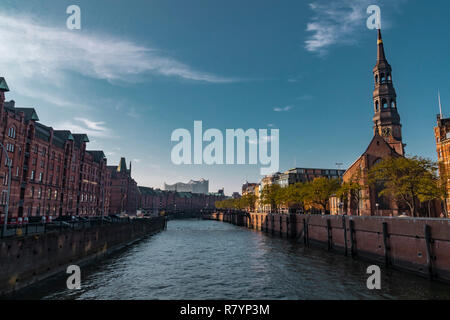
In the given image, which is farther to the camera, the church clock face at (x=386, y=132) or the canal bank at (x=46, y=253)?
the church clock face at (x=386, y=132)

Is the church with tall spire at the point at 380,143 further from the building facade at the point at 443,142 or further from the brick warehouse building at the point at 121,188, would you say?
the brick warehouse building at the point at 121,188

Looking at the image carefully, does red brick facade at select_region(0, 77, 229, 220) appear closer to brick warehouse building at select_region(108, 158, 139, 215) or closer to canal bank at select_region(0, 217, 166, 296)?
canal bank at select_region(0, 217, 166, 296)

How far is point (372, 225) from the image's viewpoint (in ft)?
113

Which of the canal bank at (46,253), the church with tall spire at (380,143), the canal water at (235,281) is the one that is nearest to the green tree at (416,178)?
the canal water at (235,281)

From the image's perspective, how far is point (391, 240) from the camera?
1209 inches

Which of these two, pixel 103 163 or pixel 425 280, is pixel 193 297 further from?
pixel 103 163

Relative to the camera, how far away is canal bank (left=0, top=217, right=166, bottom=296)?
21016 millimetres

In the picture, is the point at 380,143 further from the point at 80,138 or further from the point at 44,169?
the point at 80,138

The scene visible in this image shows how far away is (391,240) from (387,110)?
6498cm

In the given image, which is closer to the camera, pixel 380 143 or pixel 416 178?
pixel 416 178

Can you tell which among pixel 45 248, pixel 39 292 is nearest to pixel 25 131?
pixel 45 248

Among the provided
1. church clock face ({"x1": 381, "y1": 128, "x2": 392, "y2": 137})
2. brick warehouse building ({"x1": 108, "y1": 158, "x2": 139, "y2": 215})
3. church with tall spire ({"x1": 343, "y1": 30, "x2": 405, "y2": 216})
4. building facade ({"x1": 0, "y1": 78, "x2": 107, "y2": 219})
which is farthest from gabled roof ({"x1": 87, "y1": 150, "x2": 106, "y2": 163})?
church clock face ({"x1": 381, "y1": 128, "x2": 392, "y2": 137})

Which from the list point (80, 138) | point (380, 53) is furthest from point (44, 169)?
point (380, 53)

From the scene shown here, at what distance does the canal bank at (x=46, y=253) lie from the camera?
21.0m
